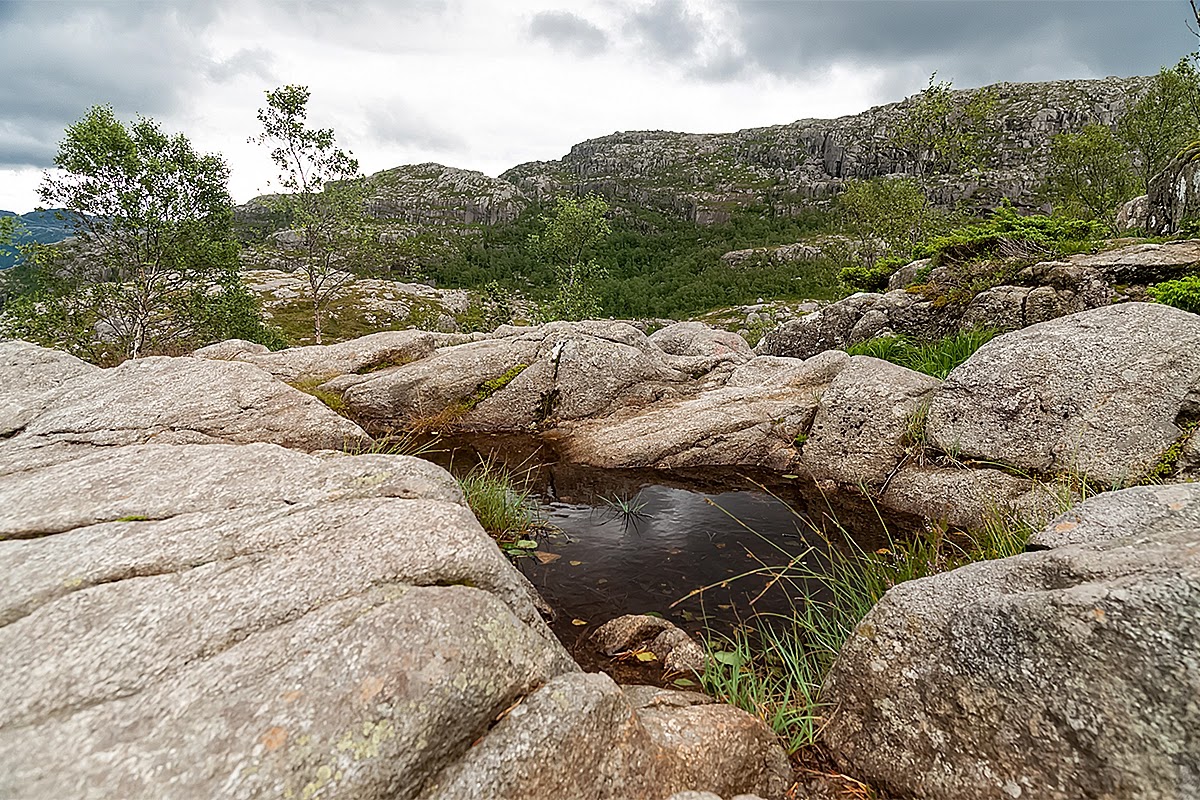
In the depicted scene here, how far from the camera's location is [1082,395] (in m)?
10.1

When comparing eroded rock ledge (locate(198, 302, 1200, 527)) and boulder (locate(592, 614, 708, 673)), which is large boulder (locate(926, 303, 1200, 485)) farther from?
boulder (locate(592, 614, 708, 673))

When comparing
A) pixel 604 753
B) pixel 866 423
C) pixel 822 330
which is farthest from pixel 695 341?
pixel 604 753

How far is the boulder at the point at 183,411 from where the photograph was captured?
9773 millimetres

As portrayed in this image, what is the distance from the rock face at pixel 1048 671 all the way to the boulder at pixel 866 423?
725cm

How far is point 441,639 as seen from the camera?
411 centimetres

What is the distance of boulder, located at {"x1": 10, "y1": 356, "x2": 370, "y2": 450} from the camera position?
32.1 ft

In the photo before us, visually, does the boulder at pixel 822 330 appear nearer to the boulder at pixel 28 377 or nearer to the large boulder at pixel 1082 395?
the large boulder at pixel 1082 395

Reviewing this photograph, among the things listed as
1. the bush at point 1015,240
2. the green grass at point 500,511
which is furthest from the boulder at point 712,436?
the bush at point 1015,240

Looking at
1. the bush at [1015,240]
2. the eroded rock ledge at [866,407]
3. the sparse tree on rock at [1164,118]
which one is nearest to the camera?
the eroded rock ledge at [866,407]

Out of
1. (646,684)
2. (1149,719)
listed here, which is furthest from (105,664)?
(1149,719)

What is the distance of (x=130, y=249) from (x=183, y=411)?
3940 centimetres

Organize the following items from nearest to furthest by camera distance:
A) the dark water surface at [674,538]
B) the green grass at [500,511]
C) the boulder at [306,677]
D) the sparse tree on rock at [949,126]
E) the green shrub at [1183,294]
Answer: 1. the boulder at [306,677]
2. the dark water surface at [674,538]
3. the green grass at [500,511]
4. the green shrub at [1183,294]
5. the sparse tree on rock at [949,126]

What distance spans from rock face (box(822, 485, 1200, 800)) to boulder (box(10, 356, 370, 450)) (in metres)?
10.1

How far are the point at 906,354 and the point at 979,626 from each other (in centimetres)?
1666
